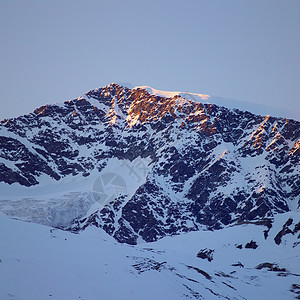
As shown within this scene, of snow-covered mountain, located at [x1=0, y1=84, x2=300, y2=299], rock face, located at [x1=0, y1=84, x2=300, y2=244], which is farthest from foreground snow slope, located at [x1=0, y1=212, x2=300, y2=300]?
rock face, located at [x1=0, y1=84, x2=300, y2=244]

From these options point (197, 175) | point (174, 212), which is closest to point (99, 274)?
point (174, 212)

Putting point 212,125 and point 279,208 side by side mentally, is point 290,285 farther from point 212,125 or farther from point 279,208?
point 212,125

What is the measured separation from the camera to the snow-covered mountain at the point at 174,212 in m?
36.2

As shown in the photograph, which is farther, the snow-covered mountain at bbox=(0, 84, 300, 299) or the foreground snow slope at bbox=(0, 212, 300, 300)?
the snow-covered mountain at bbox=(0, 84, 300, 299)

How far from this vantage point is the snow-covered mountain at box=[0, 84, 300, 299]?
36250 mm

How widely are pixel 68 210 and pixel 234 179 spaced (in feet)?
207

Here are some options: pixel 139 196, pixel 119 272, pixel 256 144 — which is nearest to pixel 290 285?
pixel 119 272

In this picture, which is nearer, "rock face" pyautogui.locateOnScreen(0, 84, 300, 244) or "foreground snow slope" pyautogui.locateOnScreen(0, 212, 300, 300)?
"foreground snow slope" pyautogui.locateOnScreen(0, 212, 300, 300)

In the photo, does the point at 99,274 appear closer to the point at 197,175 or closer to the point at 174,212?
the point at 174,212

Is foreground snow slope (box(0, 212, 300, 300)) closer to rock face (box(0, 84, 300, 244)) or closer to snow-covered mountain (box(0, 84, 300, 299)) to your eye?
snow-covered mountain (box(0, 84, 300, 299))

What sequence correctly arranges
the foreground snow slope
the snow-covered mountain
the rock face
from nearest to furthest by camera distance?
1. the foreground snow slope
2. the snow-covered mountain
3. the rock face

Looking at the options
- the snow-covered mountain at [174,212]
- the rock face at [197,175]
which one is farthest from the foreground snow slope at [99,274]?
the rock face at [197,175]

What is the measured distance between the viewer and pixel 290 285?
179ft

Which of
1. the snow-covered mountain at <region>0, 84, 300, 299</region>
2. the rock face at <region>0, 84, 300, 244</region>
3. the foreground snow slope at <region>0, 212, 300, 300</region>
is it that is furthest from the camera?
the rock face at <region>0, 84, 300, 244</region>
